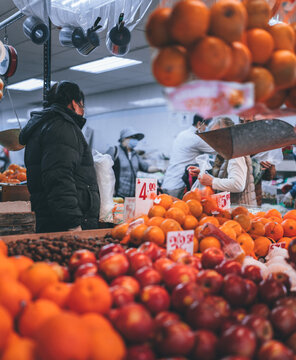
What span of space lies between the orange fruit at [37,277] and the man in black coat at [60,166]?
1.27 m

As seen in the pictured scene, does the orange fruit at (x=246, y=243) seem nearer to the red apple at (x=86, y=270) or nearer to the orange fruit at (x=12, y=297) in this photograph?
the red apple at (x=86, y=270)

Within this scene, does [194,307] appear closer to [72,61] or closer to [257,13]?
[257,13]

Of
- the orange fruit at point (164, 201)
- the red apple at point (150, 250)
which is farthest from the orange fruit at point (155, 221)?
the red apple at point (150, 250)

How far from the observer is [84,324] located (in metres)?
0.92

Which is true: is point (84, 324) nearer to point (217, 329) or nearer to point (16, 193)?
point (217, 329)

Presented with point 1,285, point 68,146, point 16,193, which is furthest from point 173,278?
point 16,193

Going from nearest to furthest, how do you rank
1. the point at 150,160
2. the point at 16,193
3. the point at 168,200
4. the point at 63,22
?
the point at 168,200
the point at 63,22
the point at 16,193
the point at 150,160

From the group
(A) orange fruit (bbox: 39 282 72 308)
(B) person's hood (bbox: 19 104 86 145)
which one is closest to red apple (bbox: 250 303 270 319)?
(A) orange fruit (bbox: 39 282 72 308)

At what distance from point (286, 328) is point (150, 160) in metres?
8.04

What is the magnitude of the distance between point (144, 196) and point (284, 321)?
139cm

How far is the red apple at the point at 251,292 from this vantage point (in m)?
1.24

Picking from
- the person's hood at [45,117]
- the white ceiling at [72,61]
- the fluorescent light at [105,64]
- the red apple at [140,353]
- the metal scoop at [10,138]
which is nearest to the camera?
the red apple at [140,353]

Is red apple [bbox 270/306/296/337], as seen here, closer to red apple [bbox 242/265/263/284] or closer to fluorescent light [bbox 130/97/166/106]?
red apple [bbox 242/265/263/284]

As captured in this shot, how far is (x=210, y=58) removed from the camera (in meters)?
0.96
